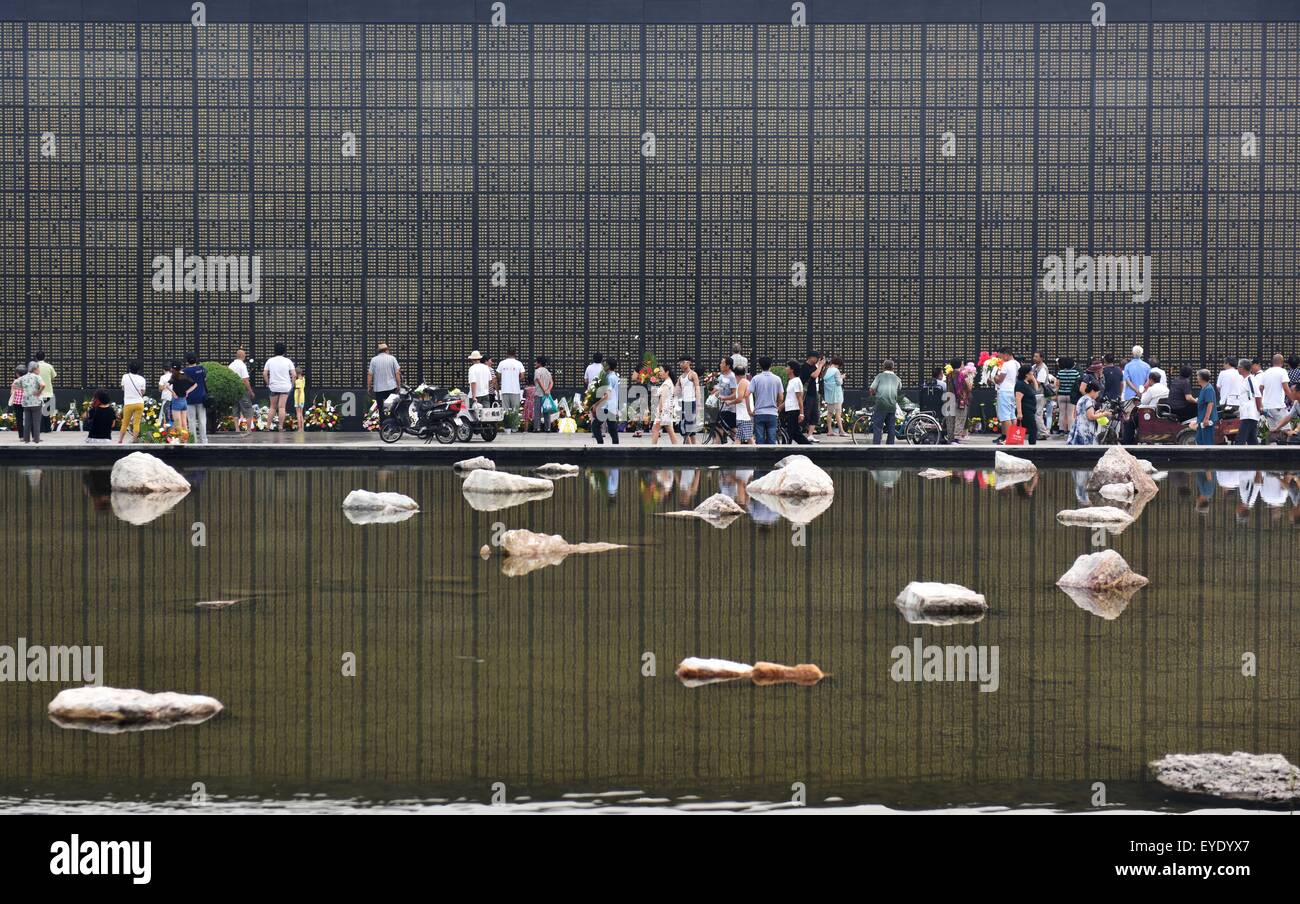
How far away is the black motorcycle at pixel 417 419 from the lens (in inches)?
1266

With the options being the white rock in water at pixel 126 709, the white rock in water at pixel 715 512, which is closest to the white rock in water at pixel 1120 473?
the white rock in water at pixel 715 512

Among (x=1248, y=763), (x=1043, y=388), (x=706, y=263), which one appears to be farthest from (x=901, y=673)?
(x=706, y=263)

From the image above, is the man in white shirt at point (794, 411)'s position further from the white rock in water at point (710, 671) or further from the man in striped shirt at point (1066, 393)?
the white rock in water at point (710, 671)

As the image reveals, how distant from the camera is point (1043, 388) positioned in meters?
35.5

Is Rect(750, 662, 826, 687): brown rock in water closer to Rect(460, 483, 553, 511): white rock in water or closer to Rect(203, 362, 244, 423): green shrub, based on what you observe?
Rect(460, 483, 553, 511): white rock in water

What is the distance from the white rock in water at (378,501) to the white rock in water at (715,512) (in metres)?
3.01

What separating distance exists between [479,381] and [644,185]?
762 centimetres

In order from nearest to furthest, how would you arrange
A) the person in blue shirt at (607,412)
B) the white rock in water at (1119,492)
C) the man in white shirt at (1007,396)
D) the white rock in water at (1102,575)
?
the white rock in water at (1102,575) → the white rock in water at (1119,492) → the person in blue shirt at (607,412) → the man in white shirt at (1007,396)

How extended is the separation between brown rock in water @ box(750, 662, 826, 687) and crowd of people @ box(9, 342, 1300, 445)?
19594 mm

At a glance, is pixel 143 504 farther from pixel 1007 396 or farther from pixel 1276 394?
pixel 1276 394

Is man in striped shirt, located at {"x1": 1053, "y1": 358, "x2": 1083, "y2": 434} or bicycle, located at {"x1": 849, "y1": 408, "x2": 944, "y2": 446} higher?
man in striped shirt, located at {"x1": 1053, "y1": 358, "x2": 1083, "y2": 434}

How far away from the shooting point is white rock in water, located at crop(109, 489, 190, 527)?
20.0m

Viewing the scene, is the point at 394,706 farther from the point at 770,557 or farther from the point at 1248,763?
the point at 770,557

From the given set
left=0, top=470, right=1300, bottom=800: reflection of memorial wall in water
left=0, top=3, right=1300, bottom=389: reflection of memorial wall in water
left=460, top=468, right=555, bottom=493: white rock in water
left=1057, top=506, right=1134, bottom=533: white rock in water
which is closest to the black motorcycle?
left=0, top=3, right=1300, bottom=389: reflection of memorial wall in water
